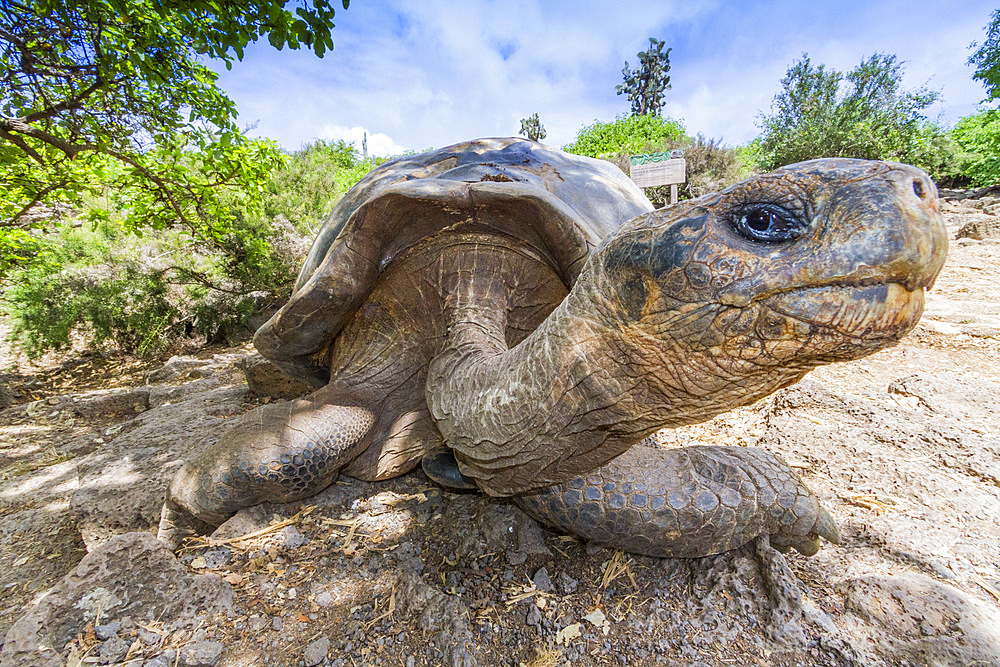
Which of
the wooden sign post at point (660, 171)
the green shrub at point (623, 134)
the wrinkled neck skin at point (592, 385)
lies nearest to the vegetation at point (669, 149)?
the green shrub at point (623, 134)

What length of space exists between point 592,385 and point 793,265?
40cm

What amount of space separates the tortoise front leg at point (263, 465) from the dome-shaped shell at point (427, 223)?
0.40 metres

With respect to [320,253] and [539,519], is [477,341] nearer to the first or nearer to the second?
[539,519]

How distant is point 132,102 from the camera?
365 cm

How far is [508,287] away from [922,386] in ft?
7.50

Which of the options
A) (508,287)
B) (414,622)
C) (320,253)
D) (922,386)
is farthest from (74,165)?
(922,386)

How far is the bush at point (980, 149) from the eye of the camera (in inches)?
564

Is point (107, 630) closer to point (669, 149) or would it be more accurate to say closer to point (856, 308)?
point (856, 308)


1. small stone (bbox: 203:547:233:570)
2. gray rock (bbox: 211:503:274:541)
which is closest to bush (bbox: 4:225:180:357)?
gray rock (bbox: 211:503:274:541)

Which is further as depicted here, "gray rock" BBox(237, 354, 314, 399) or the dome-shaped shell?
"gray rock" BBox(237, 354, 314, 399)

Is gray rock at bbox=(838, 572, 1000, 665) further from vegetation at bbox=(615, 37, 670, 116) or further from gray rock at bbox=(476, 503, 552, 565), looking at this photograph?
vegetation at bbox=(615, 37, 670, 116)

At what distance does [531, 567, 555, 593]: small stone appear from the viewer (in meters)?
1.30

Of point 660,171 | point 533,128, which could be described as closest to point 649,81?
point 533,128

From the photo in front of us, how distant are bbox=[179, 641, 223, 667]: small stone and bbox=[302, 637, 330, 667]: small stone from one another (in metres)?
0.20
